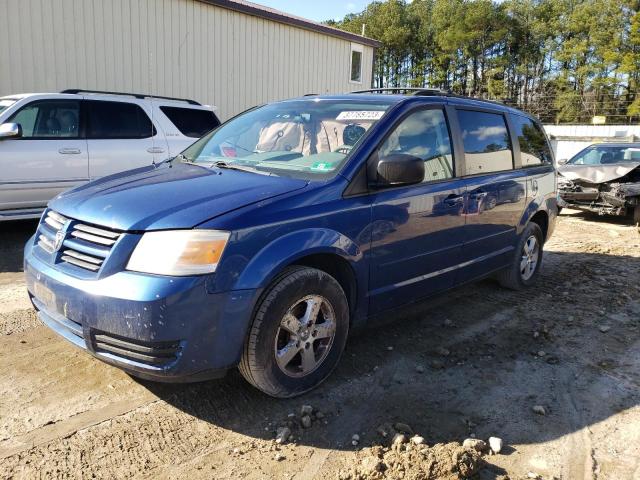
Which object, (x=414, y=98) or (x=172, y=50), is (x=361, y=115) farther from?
(x=172, y=50)

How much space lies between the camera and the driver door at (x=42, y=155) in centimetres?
653

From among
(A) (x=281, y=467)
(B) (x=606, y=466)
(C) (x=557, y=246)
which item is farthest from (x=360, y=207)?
(C) (x=557, y=246)

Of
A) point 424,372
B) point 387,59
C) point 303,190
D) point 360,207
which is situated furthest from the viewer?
point 387,59

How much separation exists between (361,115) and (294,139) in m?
0.50

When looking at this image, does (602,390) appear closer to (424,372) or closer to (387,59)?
(424,372)

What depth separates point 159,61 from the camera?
12766 mm

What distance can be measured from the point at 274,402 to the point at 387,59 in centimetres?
6546

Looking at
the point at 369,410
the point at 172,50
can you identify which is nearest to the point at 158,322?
the point at 369,410

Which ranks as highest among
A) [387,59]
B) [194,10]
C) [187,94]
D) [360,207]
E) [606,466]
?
[387,59]

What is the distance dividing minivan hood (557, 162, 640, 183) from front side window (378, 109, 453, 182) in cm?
749

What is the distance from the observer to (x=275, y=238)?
9.29 ft

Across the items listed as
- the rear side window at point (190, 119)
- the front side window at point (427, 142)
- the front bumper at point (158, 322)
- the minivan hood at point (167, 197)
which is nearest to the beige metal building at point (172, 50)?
the rear side window at point (190, 119)

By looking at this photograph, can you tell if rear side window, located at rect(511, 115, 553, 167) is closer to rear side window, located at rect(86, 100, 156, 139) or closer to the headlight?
the headlight

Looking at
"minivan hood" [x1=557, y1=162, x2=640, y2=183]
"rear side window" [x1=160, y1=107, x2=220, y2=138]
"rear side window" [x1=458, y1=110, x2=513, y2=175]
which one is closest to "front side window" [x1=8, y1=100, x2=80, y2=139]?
"rear side window" [x1=160, y1=107, x2=220, y2=138]
